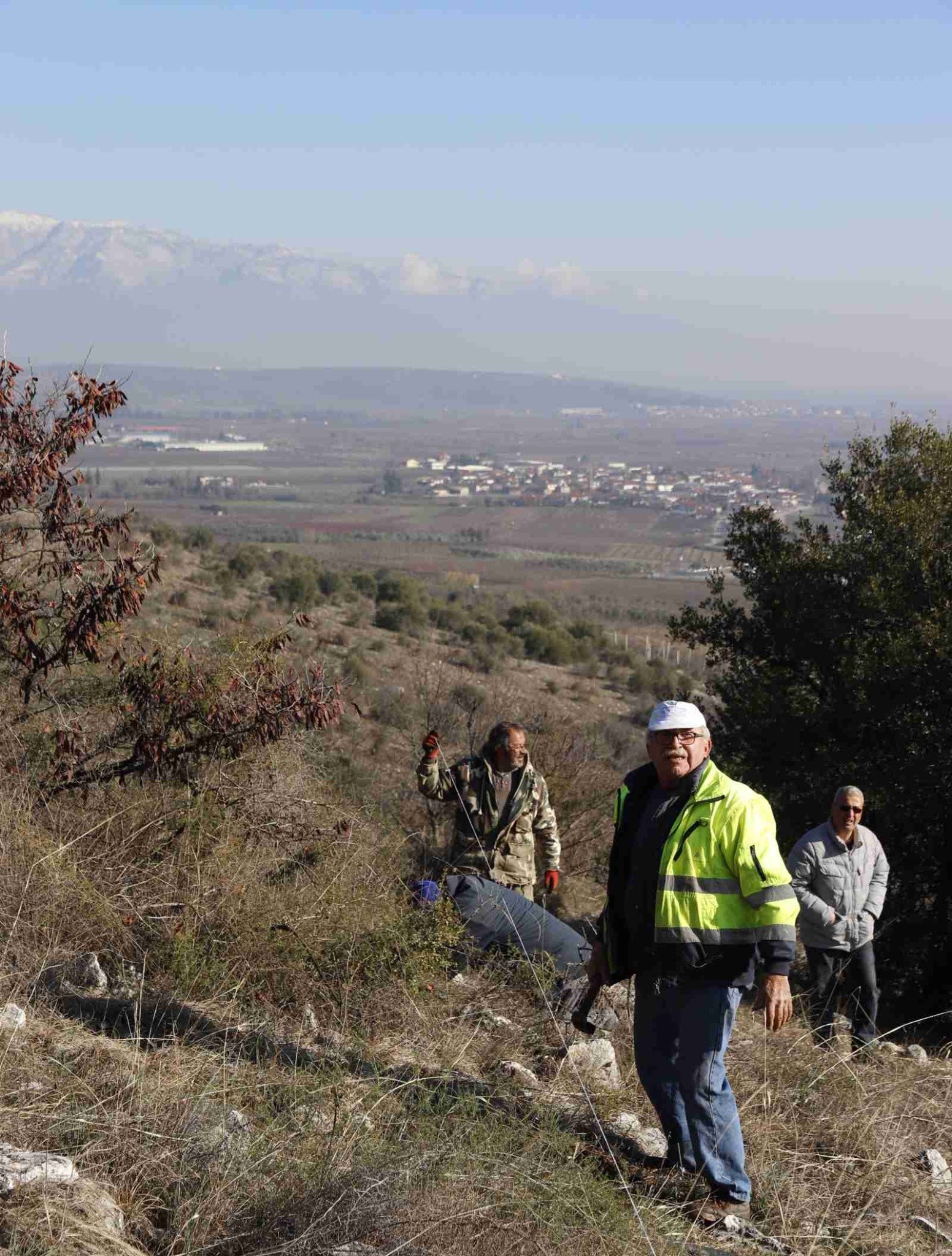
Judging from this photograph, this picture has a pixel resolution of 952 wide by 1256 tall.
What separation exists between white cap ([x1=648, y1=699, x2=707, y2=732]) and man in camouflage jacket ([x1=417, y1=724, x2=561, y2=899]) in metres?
2.76

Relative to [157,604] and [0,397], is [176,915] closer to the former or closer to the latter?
[0,397]

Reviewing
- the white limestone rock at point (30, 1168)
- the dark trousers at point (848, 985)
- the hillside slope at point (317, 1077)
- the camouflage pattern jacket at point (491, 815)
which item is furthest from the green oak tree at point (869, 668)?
the white limestone rock at point (30, 1168)

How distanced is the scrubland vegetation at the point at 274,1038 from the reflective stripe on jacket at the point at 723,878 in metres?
0.80

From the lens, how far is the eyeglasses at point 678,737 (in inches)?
168

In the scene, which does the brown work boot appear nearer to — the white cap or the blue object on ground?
the white cap

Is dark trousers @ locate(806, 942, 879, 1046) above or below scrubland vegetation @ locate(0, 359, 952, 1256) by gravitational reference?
below

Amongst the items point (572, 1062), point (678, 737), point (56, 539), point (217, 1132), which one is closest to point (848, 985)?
point (572, 1062)

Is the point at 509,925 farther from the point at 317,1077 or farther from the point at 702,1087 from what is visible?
the point at 702,1087

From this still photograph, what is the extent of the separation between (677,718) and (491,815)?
2.98 m

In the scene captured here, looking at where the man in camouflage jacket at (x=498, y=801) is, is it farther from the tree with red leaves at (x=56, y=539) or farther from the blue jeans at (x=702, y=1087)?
the blue jeans at (x=702, y=1087)

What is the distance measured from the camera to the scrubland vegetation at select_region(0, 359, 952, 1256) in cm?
373

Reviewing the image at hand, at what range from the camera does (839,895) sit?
714cm

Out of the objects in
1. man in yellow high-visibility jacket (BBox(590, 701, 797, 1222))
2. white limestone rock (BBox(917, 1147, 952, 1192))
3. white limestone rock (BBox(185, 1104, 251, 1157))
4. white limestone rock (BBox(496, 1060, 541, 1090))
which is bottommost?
white limestone rock (BBox(917, 1147, 952, 1192))

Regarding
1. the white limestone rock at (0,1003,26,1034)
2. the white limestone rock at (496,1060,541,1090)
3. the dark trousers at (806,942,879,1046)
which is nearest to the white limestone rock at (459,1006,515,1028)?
the white limestone rock at (496,1060,541,1090)
